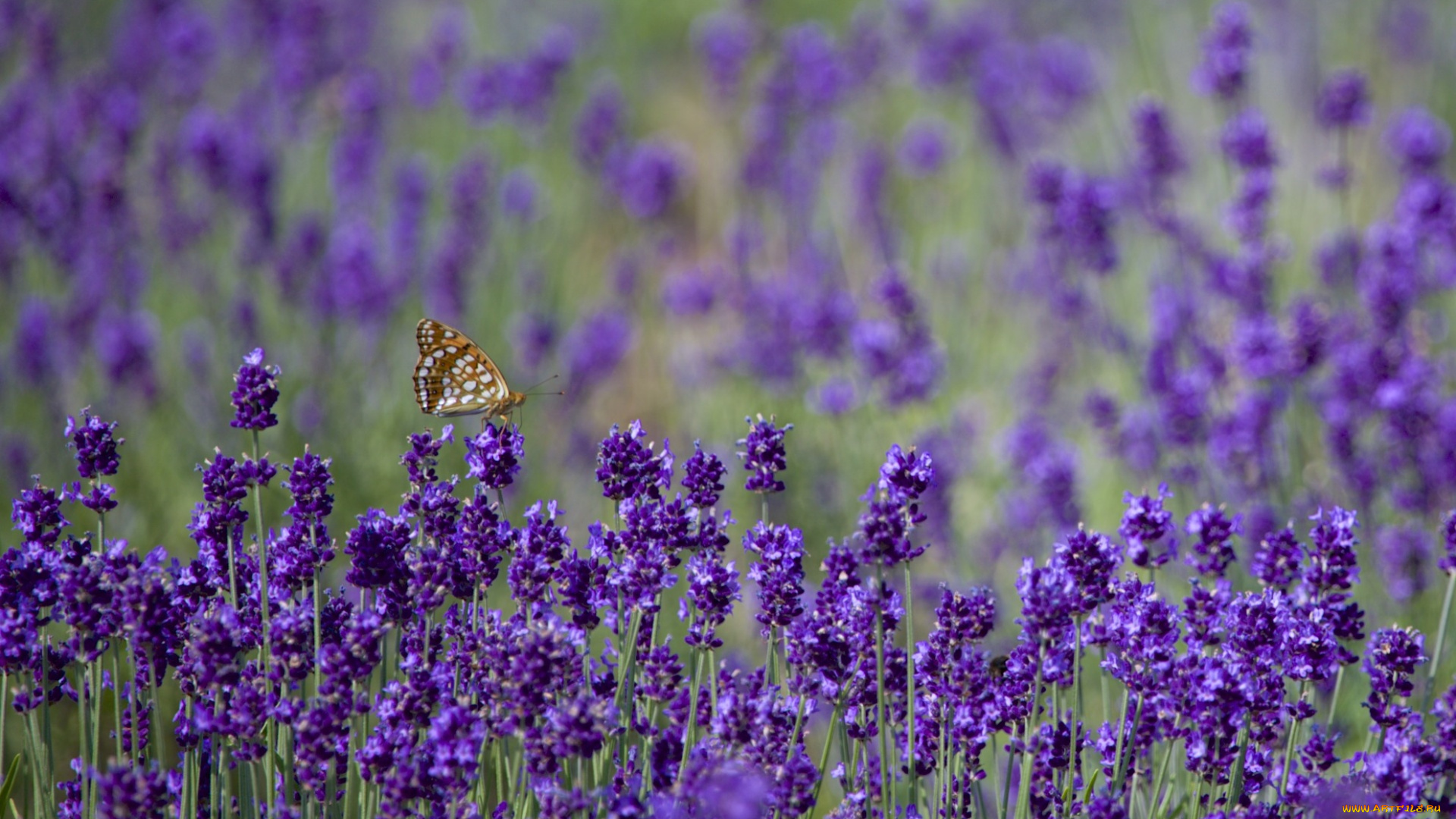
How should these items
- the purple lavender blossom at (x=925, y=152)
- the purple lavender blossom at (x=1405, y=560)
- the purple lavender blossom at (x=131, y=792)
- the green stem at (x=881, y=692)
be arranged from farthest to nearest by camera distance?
the purple lavender blossom at (x=925, y=152)
the purple lavender blossom at (x=1405, y=560)
the green stem at (x=881, y=692)
the purple lavender blossom at (x=131, y=792)

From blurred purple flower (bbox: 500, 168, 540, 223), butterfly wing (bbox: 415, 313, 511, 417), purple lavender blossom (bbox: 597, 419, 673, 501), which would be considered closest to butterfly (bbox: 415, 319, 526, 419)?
butterfly wing (bbox: 415, 313, 511, 417)

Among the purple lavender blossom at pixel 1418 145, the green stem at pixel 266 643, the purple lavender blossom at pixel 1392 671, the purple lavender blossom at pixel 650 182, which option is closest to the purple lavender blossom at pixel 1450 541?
the purple lavender blossom at pixel 1392 671

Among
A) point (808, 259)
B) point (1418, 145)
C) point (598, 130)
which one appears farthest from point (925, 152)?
point (1418, 145)

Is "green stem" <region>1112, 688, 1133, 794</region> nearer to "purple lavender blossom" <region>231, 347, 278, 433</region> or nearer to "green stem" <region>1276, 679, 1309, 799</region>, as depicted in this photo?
"green stem" <region>1276, 679, 1309, 799</region>

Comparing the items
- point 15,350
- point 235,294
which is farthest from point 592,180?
point 15,350

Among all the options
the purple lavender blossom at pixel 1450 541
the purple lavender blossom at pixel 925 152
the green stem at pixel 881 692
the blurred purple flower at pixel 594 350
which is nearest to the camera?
the green stem at pixel 881 692

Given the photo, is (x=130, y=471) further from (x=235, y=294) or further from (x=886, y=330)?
(x=886, y=330)

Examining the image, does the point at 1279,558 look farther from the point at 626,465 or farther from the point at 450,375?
the point at 450,375

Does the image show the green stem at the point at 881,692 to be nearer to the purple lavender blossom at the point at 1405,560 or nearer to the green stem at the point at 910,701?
the green stem at the point at 910,701
